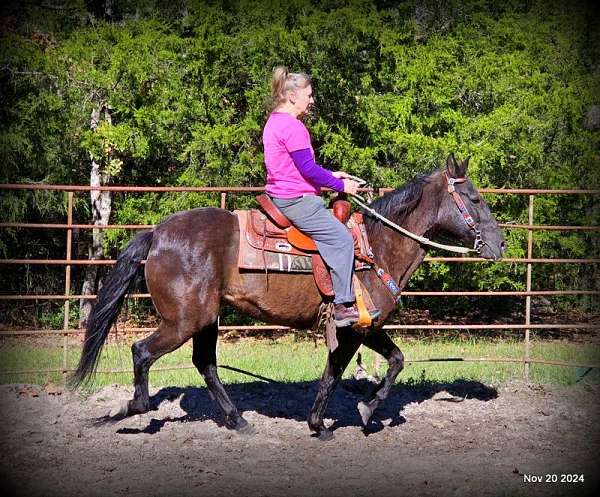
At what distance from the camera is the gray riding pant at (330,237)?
18.7 feet

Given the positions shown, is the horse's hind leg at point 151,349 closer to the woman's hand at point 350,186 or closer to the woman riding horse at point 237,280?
the woman riding horse at point 237,280

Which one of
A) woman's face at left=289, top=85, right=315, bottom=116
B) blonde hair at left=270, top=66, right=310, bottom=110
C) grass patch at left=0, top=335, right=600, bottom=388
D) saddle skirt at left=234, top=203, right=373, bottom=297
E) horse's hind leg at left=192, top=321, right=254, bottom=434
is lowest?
grass patch at left=0, top=335, right=600, bottom=388

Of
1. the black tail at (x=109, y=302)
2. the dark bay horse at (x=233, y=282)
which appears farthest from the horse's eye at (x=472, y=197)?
the black tail at (x=109, y=302)

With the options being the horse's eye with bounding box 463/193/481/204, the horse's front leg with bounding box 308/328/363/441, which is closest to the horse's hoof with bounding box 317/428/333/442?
the horse's front leg with bounding box 308/328/363/441

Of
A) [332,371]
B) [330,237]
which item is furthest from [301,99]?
[332,371]

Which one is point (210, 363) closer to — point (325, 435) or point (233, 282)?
point (233, 282)

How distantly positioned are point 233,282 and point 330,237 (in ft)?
2.84

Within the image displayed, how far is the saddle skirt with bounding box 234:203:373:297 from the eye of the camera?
5797 mm

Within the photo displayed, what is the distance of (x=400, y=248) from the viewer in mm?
6145

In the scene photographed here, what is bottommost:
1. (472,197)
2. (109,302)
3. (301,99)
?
(109,302)

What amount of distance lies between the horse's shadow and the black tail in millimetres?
604

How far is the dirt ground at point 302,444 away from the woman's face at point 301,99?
2.70 meters

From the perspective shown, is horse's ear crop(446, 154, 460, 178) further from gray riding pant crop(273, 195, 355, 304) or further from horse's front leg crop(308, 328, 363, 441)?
horse's front leg crop(308, 328, 363, 441)

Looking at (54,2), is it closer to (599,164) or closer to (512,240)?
(512,240)
